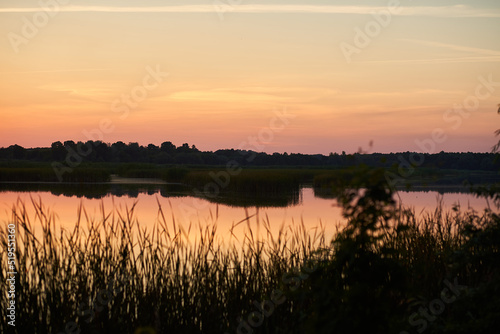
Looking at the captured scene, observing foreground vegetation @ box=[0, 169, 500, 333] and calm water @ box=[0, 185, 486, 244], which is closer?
foreground vegetation @ box=[0, 169, 500, 333]

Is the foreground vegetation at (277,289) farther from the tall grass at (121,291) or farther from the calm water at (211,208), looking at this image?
the calm water at (211,208)

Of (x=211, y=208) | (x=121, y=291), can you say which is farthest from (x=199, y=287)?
(x=211, y=208)

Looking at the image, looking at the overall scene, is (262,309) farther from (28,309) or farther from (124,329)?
(28,309)

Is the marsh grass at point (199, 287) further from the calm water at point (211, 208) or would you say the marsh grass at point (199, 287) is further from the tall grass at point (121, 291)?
the calm water at point (211, 208)

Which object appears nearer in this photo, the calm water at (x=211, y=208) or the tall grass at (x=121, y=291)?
the tall grass at (x=121, y=291)

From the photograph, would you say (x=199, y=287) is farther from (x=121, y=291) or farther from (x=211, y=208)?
(x=211, y=208)

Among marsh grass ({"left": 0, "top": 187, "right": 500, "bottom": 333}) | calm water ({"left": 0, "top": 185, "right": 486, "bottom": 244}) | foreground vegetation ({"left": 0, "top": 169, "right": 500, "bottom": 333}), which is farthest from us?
calm water ({"left": 0, "top": 185, "right": 486, "bottom": 244})


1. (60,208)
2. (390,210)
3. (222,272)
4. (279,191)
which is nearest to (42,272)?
(222,272)

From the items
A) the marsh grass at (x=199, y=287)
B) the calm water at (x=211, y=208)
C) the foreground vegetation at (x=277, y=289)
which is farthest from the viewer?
the calm water at (x=211, y=208)

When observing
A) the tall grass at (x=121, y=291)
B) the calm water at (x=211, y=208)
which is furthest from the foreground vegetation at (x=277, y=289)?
the calm water at (x=211, y=208)

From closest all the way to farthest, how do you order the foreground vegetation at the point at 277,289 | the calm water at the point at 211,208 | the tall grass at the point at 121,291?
1. the foreground vegetation at the point at 277,289
2. the tall grass at the point at 121,291
3. the calm water at the point at 211,208

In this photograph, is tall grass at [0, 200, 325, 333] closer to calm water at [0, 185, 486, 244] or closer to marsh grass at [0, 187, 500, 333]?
marsh grass at [0, 187, 500, 333]

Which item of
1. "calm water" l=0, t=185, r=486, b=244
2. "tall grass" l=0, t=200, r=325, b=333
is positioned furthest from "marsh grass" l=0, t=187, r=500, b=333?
"calm water" l=0, t=185, r=486, b=244

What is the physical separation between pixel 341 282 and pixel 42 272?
297cm
